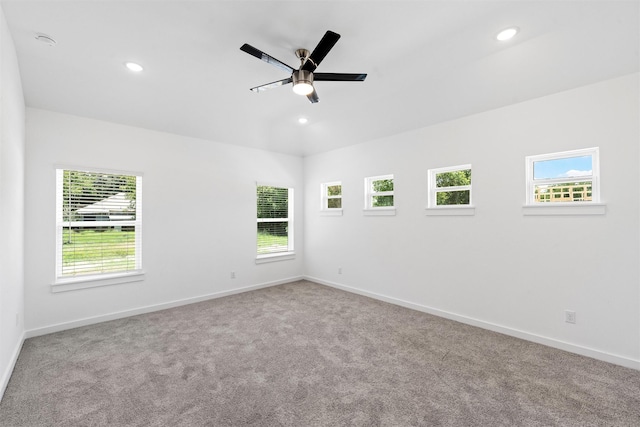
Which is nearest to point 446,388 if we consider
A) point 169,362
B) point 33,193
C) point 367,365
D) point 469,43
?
point 367,365

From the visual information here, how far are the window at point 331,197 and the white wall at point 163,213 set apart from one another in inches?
26.6

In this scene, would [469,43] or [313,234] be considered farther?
[313,234]

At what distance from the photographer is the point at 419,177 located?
418 centimetres

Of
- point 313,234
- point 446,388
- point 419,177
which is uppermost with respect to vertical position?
point 419,177

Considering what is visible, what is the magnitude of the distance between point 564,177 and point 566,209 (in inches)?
14.0

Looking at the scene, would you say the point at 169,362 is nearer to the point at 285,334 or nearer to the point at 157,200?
the point at 285,334

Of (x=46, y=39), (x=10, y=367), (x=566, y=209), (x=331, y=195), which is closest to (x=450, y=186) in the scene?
(x=566, y=209)

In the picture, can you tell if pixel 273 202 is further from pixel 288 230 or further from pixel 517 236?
pixel 517 236

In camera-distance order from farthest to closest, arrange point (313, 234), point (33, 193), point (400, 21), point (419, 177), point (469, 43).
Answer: point (313, 234) < point (419, 177) < point (33, 193) < point (469, 43) < point (400, 21)

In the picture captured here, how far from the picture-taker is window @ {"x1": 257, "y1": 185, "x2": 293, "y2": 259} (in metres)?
5.52

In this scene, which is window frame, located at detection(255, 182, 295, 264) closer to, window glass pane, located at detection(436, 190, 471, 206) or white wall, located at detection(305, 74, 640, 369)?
white wall, located at detection(305, 74, 640, 369)

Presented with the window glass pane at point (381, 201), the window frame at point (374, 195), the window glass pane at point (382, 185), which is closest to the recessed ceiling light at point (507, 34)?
the window frame at point (374, 195)

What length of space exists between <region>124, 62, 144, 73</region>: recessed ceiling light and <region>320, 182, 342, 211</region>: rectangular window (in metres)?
3.50

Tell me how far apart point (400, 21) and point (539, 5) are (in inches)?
38.8
